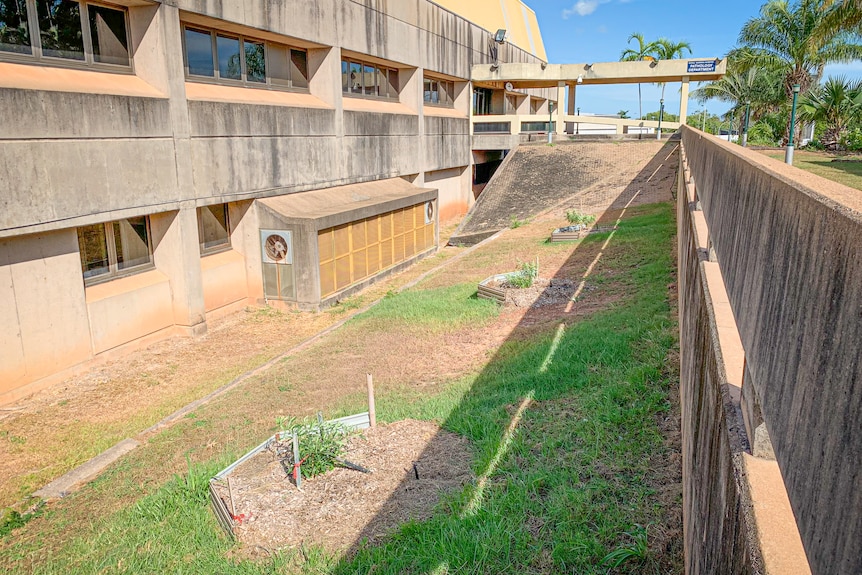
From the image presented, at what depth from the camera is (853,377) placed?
1422 mm

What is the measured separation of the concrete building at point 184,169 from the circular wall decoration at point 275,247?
0.04 meters

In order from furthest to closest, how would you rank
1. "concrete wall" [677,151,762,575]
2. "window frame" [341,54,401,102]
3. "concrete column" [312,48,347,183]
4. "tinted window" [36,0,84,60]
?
"window frame" [341,54,401,102] → "concrete column" [312,48,347,183] → "tinted window" [36,0,84,60] → "concrete wall" [677,151,762,575]

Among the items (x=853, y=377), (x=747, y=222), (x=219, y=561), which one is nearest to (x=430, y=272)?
(x=219, y=561)

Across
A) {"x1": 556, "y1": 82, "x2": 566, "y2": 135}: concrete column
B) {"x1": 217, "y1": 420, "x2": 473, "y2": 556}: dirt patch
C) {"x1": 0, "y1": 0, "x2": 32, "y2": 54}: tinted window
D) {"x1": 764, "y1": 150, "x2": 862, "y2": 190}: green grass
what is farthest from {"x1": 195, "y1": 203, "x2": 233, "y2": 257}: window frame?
{"x1": 556, "y1": 82, "x2": 566, "y2": 135}: concrete column

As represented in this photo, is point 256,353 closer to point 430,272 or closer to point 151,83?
point 151,83

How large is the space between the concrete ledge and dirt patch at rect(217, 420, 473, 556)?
290 centimetres

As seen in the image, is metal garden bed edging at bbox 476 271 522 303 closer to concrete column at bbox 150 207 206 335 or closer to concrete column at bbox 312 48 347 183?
concrete column at bbox 150 207 206 335

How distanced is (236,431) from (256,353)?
186 inches

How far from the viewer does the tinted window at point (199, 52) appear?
48.7 feet

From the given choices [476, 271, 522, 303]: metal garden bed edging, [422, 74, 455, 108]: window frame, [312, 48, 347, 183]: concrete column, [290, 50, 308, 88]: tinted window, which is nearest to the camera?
[476, 271, 522, 303]: metal garden bed edging

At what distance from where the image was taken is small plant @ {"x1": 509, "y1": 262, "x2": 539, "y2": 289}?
46.3ft

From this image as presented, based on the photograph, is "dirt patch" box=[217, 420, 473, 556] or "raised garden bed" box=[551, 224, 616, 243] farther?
"raised garden bed" box=[551, 224, 616, 243]

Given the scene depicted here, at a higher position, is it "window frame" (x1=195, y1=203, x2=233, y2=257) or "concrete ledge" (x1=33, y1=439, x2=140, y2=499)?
"window frame" (x1=195, y1=203, x2=233, y2=257)

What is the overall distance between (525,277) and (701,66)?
70.1 feet
